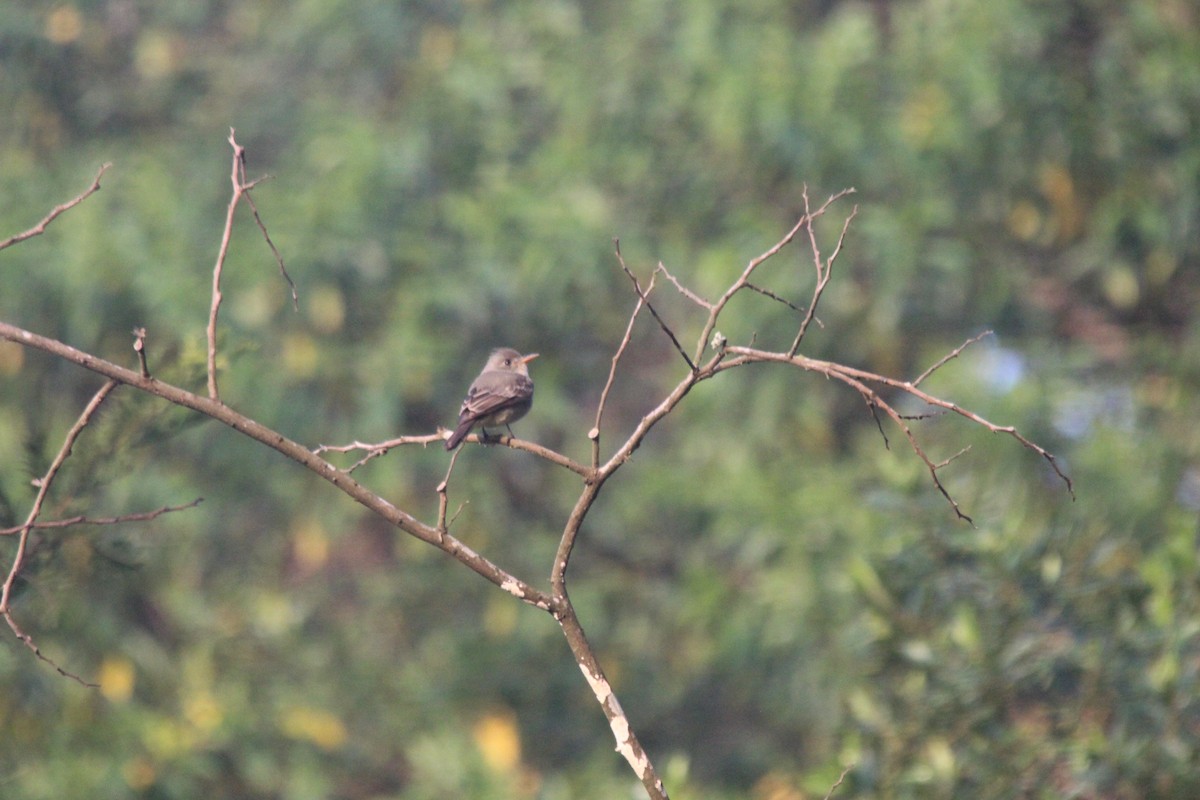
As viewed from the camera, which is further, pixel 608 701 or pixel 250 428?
pixel 608 701

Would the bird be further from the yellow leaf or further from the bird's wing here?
the yellow leaf

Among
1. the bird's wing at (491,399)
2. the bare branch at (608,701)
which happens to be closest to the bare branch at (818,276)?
the bare branch at (608,701)

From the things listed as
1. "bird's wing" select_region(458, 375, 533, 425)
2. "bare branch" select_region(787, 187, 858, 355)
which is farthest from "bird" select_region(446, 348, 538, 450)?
"bare branch" select_region(787, 187, 858, 355)

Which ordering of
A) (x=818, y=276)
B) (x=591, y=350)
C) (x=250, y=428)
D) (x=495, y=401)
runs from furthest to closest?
(x=591, y=350) < (x=495, y=401) < (x=818, y=276) < (x=250, y=428)

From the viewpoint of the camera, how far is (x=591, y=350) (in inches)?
375

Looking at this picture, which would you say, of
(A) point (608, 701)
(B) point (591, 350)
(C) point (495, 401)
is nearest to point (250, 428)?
(A) point (608, 701)

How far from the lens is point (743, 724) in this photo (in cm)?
998

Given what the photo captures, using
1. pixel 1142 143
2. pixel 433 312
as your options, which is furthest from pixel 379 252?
pixel 1142 143

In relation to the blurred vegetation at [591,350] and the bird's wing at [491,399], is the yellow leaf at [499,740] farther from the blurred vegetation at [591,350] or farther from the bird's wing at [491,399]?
the bird's wing at [491,399]

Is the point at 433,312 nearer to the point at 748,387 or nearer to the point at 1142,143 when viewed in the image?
the point at 748,387

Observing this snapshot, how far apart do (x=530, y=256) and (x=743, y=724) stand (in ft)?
11.1

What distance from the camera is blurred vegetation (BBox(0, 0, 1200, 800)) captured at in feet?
26.1

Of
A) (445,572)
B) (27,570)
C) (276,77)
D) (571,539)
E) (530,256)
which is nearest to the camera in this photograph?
(571,539)

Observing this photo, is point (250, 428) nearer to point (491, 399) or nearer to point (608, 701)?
point (608, 701)
